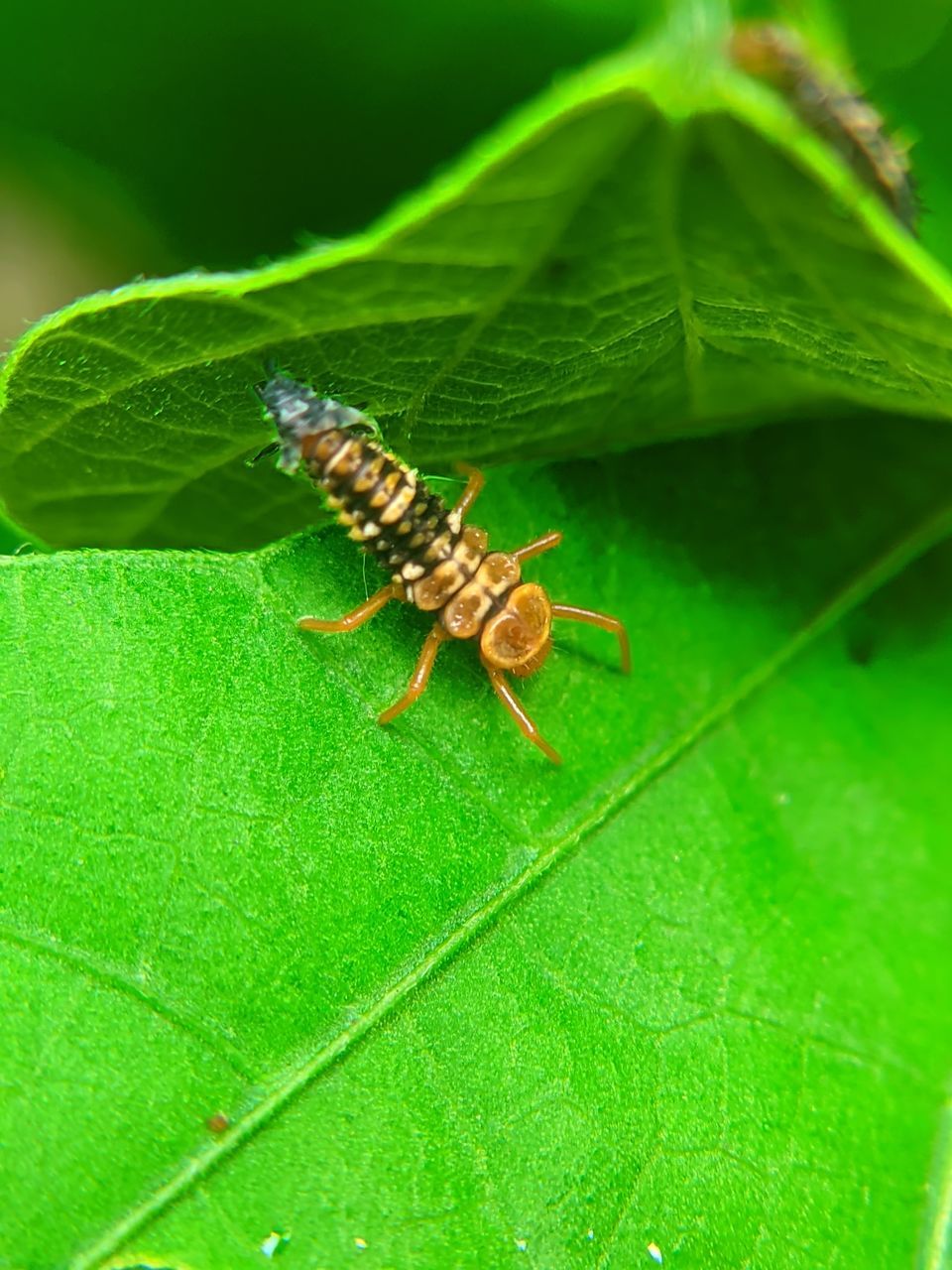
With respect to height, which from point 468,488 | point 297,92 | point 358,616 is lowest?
point 358,616

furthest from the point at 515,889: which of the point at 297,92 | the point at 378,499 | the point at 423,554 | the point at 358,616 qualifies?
the point at 297,92

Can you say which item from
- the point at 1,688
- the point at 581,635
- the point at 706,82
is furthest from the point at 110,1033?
the point at 706,82

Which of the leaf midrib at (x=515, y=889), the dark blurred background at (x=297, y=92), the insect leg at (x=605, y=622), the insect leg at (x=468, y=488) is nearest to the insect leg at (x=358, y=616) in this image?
the insect leg at (x=468, y=488)

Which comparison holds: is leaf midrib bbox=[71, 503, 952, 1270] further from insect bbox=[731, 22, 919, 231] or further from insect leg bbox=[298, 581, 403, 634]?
insect bbox=[731, 22, 919, 231]

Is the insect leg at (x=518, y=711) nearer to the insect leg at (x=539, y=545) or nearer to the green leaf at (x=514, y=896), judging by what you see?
the green leaf at (x=514, y=896)

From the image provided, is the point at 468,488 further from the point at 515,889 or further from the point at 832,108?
the point at 832,108

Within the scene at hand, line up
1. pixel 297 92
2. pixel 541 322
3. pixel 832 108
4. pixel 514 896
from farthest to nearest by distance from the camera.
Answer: pixel 297 92, pixel 832 108, pixel 514 896, pixel 541 322

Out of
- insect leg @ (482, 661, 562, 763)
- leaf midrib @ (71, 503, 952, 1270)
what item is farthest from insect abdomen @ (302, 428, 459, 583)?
leaf midrib @ (71, 503, 952, 1270)
